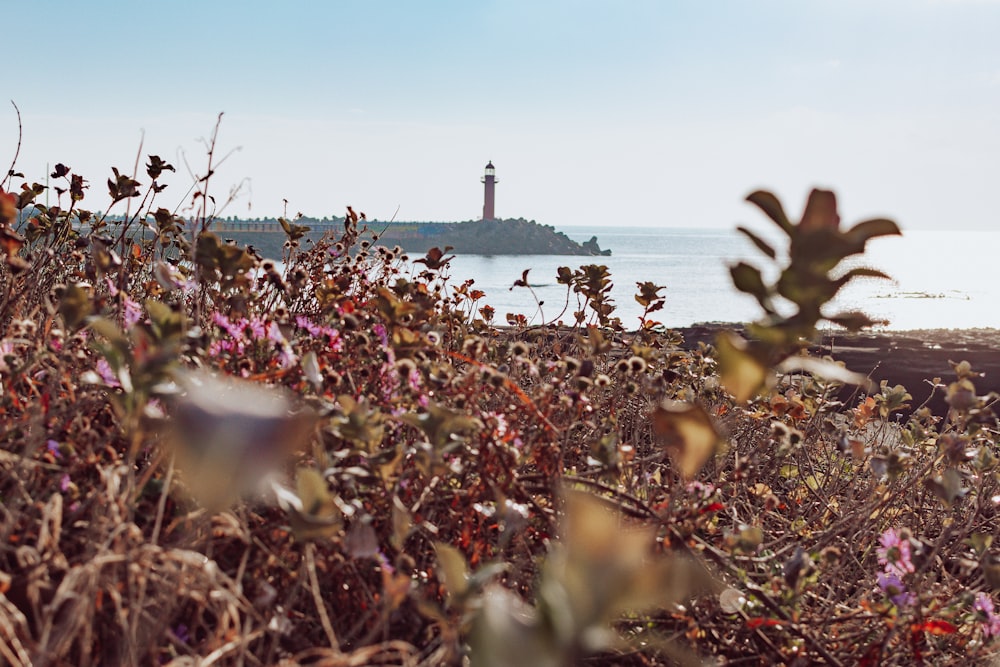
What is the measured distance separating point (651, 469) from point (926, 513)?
42.6 inches

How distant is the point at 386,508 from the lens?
1.55 meters

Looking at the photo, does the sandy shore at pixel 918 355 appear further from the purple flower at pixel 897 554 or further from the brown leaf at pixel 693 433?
the brown leaf at pixel 693 433

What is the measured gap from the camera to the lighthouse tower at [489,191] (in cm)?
6512

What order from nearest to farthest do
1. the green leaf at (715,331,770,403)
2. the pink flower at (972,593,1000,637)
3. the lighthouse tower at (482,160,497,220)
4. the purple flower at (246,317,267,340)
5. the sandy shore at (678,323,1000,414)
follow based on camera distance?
the green leaf at (715,331,770,403) → the pink flower at (972,593,1000,637) → the purple flower at (246,317,267,340) → the sandy shore at (678,323,1000,414) → the lighthouse tower at (482,160,497,220)

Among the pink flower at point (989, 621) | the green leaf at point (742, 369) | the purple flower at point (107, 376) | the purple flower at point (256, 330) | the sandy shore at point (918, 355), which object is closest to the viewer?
the green leaf at point (742, 369)

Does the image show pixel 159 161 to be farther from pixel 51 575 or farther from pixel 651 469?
pixel 651 469

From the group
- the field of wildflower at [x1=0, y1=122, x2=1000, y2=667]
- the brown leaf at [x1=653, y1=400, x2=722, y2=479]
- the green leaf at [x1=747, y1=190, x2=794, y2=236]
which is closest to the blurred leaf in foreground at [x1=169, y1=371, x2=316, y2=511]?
the field of wildflower at [x1=0, y1=122, x2=1000, y2=667]

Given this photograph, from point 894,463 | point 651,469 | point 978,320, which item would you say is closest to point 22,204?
point 651,469

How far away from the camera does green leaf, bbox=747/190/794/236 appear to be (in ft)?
3.18

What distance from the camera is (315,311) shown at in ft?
10.3

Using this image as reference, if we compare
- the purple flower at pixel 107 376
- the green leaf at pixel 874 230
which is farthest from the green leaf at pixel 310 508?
the green leaf at pixel 874 230

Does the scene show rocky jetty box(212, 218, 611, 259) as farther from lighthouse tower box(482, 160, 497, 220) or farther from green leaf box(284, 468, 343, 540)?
green leaf box(284, 468, 343, 540)

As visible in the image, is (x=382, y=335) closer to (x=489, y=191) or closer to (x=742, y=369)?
(x=742, y=369)

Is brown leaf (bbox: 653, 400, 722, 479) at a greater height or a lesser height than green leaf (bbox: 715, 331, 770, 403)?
lesser
